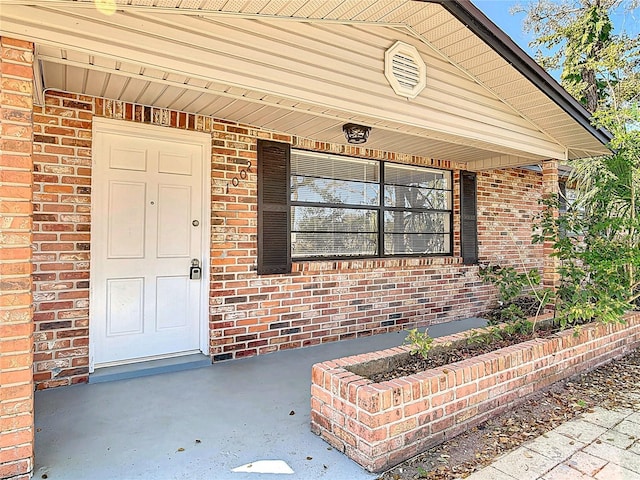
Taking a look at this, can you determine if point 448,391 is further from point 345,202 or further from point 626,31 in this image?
point 626,31

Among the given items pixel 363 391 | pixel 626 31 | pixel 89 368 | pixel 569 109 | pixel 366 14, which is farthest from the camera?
pixel 626 31

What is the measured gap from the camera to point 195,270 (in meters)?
4.00

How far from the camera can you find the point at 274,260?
4363 mm

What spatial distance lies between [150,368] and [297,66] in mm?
2857

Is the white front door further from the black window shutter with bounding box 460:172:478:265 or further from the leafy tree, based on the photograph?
the black window shutter with bounding box 460:172:478:265

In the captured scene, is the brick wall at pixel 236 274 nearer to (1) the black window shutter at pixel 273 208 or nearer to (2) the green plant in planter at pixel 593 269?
(1) the black window shutter at pixel 273 208

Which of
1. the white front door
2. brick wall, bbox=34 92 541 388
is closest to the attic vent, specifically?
brick wall, bbox=34 92 541 388

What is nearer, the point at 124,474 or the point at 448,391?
the point at 124,474

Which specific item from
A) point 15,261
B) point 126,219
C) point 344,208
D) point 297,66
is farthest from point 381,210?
point 15,261

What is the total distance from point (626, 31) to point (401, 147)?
9255 mm

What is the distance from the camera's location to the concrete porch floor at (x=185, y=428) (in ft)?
7.38

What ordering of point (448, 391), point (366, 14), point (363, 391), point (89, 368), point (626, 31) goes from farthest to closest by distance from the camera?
point (626, 31), point (89, 368), point (366, 14), point (448, 391), point (363, 391)

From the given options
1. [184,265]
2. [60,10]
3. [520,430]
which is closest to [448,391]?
[520,430]

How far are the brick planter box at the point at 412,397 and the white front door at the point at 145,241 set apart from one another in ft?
6.10
